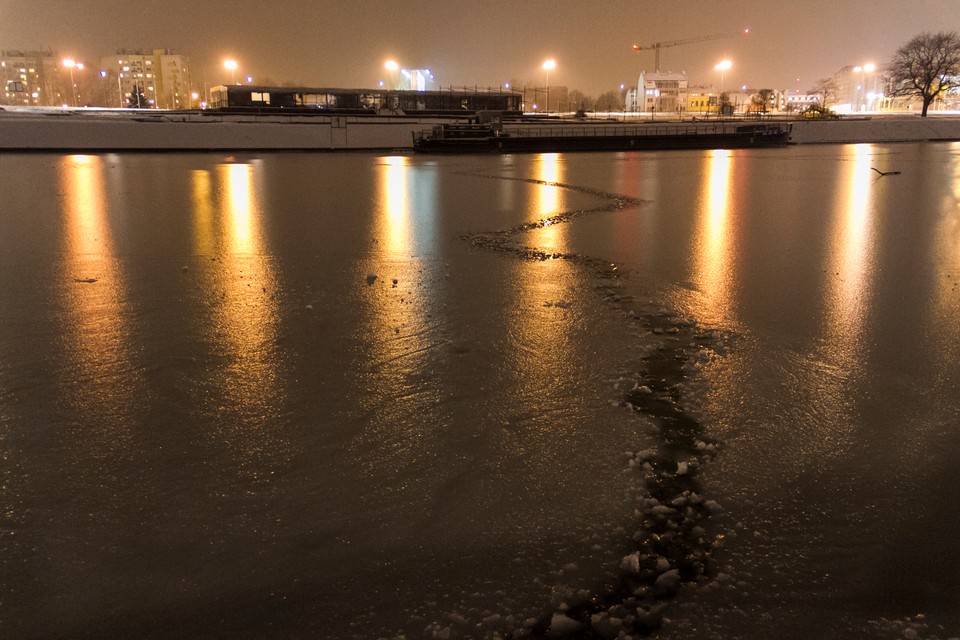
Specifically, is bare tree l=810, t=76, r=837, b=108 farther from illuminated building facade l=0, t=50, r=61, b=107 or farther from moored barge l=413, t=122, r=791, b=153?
illuminated building facade l=0, t=50, r=61, b=107

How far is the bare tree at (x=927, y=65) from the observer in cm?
5619

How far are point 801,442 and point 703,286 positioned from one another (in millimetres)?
3032

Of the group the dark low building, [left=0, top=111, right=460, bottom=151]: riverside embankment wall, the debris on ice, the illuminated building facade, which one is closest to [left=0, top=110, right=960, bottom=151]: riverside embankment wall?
[left=0, top=111, right=460, bottom=151]: riverside embankment wall

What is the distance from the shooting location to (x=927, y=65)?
5659cm

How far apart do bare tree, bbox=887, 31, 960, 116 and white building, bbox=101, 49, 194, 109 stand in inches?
3437

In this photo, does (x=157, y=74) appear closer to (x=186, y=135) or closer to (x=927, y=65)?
(x=186, y=135)

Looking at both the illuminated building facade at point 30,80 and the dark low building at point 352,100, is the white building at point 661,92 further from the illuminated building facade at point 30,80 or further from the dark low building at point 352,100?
the illuminated building facade at point 30,80

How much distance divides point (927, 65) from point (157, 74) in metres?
94.8

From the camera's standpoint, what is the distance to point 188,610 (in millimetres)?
2111

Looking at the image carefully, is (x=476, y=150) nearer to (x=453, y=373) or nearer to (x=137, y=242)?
(x=137, y=242)

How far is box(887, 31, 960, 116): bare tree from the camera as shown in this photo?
5619 centimetres

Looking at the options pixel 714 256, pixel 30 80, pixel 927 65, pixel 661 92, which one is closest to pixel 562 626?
pixel 714 256

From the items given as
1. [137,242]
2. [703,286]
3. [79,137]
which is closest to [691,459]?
[703,286]

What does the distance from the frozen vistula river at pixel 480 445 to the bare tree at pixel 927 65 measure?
61880mm
